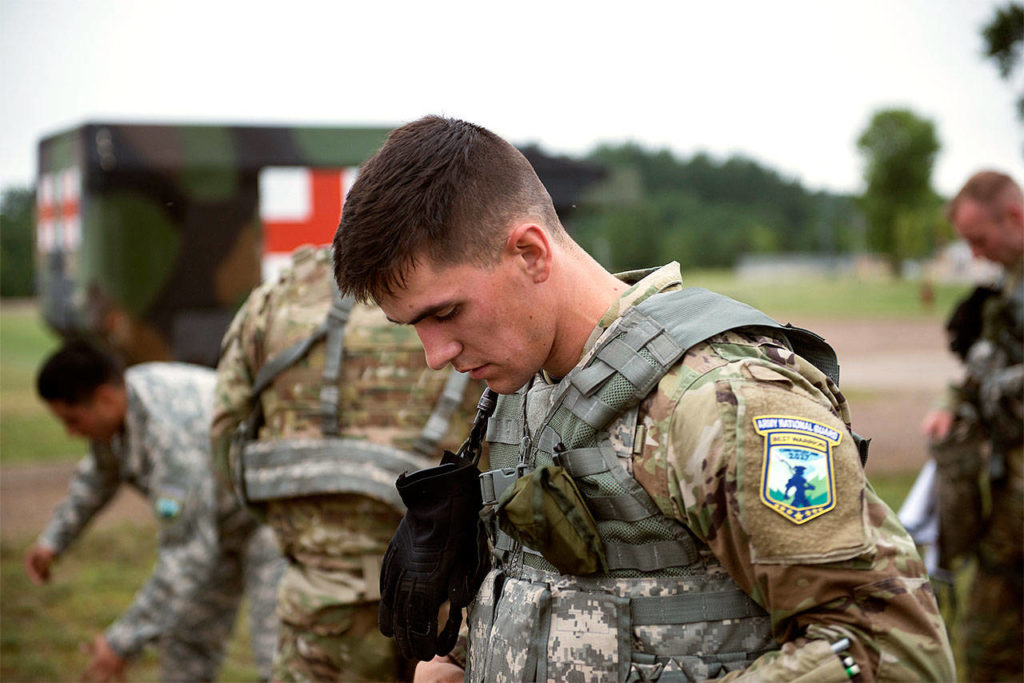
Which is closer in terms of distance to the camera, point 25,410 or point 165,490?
point 165,490

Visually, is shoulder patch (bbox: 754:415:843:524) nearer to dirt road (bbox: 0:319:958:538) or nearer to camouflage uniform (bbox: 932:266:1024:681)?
dirt road (bbox: 0:319:958:538)

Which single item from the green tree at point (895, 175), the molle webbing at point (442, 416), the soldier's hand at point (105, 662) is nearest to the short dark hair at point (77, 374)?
the soldier's hand at point (105, 662)

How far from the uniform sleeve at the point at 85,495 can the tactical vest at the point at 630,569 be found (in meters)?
3.30

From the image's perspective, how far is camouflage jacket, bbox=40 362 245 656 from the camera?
3.80 metres

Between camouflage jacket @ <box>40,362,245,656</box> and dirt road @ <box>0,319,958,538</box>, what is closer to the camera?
camouflage jacket @ <box>40,362,245,656</box>

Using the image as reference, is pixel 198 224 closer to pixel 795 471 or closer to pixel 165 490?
pixel 165 490

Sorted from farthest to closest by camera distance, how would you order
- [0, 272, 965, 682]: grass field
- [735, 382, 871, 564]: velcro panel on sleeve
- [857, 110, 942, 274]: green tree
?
[857, 110, 942, 274]: green tree, [0, 272, 965, 682]: grass field, [735, 382, 871, 564]: velcro panel on sleeve

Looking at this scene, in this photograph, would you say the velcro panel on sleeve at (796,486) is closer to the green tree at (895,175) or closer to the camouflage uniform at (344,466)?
the camouflage uniform at (344,466)

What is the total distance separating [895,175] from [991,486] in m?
37.9

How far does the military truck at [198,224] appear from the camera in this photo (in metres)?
8.98

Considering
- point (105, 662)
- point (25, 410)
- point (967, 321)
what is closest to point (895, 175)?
point (25, 410)

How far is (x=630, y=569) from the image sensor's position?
1547 mm

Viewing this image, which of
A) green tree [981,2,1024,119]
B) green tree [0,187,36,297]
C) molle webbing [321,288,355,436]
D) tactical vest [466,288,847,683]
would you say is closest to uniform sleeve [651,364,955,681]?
tactical vest [466,288,847,683]

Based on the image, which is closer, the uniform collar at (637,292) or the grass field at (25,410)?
the uniform collar at (637,292)
